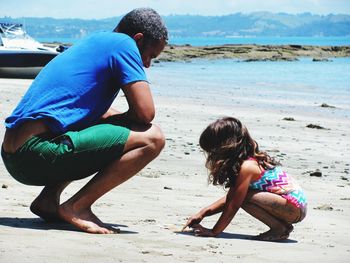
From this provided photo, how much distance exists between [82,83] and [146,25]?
19.1 inches

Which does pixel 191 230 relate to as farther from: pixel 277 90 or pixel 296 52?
pixel 296 52

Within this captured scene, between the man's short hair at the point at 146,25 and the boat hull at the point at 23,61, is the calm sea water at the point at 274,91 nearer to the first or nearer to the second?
the boat hull at the point at 23,61

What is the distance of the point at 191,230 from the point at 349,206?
5.68ft

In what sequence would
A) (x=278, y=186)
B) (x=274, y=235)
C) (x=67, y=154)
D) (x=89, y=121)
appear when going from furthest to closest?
(x=278, y=186) < (x=274, y=235) < (x=89, y=121) < (x=67, y=154)

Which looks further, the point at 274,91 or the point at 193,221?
the point at 274,91

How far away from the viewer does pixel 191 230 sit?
4.64 meters

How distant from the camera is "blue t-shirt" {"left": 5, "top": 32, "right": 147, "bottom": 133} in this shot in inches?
169

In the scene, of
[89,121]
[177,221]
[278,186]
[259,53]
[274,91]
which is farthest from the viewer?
[259,53]

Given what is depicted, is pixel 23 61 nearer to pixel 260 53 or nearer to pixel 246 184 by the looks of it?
pixel 246 184

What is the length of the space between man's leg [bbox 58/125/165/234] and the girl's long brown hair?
0.93 ft

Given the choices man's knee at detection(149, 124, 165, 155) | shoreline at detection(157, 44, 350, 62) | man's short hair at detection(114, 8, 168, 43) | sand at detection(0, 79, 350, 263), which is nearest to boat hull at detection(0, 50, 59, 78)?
sand at detection(0, 79, 350, 263)

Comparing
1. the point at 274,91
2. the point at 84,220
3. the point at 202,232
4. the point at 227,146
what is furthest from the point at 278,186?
the point at 274,91

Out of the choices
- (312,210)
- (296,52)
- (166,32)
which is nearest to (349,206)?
(312,210)

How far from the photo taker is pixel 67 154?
14.2 ft
